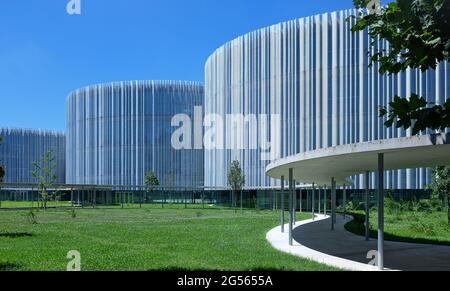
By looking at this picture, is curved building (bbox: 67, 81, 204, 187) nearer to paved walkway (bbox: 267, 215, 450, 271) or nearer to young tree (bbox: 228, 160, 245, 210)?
young tree (bbox: 228, 160, 245, 210)

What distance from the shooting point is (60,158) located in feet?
364

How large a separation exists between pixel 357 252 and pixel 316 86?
147 ft

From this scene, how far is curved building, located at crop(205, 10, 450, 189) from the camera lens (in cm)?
5328

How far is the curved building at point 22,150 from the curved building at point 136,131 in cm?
1576

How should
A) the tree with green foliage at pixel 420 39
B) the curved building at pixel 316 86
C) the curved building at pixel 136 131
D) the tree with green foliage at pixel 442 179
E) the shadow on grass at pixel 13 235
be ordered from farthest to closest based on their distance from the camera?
1. the curved building at pixel 136 131
2. the curved building at pixel 316 86
3. the tree with green foliage at pixel 442 179
4. the shadow on grass at pixel 13 235
5. the tree with green foliage at pixel 420 39

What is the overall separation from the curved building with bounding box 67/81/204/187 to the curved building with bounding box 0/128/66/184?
51.7 ft

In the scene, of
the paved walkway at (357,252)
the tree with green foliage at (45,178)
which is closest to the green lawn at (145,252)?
the paved walkway at (357,252)

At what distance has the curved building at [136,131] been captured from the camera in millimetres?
87562

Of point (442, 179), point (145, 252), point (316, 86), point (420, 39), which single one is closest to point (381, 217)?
point (420, 39)

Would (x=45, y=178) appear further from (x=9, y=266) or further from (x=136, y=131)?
(x=136, y=131)

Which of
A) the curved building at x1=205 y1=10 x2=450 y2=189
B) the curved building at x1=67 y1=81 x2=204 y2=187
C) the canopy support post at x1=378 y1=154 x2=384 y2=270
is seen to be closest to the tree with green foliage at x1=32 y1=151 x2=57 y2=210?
the canopy support post at x1=378 y1=154 x2=384 y2=270

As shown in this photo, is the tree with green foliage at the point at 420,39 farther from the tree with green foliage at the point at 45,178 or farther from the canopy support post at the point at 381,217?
the tree with green foliage at the point at 45,178

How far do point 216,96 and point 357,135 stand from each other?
2323 cm

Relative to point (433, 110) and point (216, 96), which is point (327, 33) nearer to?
point (216, 96)
